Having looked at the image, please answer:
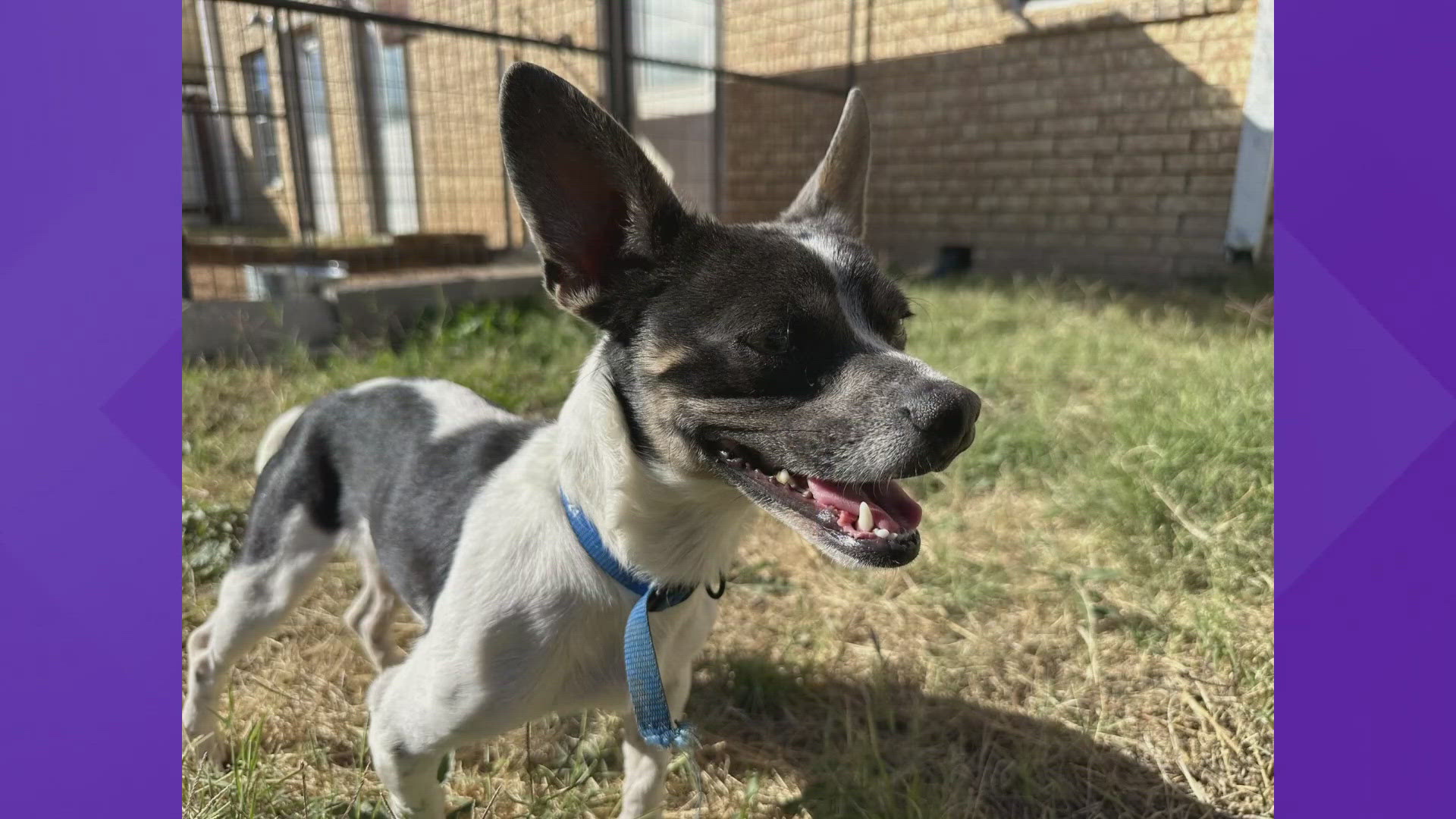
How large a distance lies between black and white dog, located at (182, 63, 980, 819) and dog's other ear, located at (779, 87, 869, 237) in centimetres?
12

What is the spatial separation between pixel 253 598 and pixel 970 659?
2135mm

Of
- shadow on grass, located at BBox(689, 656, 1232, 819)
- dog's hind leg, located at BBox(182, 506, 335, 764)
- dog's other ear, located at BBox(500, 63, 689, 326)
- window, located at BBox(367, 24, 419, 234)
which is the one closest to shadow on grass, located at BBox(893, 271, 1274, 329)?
shadow on grass, located at BBox(689, 656, 1232, 819)

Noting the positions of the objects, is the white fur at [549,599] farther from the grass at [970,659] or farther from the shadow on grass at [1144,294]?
the shadow on grass at [1144,294]

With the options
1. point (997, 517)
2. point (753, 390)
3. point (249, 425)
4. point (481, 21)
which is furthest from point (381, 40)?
point (753, 390)

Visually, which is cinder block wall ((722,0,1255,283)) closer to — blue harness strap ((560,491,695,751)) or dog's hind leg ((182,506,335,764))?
blue harness strap ((560,491,695,751))

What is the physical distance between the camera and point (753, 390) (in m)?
1.63

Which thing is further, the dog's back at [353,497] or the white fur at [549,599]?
the dog's back at [353,497]

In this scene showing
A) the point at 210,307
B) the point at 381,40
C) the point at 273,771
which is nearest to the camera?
the point at 273,771

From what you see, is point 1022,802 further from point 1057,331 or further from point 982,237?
point 982,237

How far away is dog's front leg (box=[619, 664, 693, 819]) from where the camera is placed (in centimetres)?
204

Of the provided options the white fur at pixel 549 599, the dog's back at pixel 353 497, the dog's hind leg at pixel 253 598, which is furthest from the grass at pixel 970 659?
the white fur at pixel 549 599

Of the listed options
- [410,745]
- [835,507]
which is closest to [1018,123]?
[835,507]

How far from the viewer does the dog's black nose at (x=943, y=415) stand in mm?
1501

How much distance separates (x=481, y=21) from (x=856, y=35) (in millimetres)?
4222
